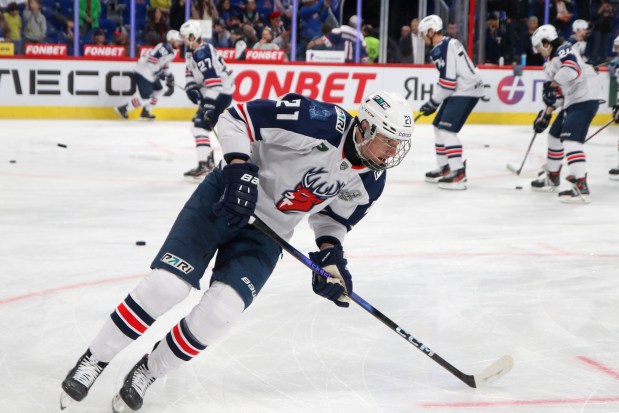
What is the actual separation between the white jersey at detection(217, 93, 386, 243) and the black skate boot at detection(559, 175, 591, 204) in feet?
15.0

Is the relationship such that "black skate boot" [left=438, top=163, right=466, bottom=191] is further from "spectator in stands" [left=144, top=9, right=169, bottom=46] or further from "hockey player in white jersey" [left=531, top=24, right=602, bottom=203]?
"spectator in stands" [left=144, top=9, right=169, bottom=46]

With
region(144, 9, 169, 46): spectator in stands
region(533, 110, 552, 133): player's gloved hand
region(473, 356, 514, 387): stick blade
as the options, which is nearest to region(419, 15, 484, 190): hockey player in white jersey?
region(533, 110, 552, 133): player's gloved hand

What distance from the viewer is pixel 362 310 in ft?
13.5

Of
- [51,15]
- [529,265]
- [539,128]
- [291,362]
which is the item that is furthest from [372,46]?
[291,362]

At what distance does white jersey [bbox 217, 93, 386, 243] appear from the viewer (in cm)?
287

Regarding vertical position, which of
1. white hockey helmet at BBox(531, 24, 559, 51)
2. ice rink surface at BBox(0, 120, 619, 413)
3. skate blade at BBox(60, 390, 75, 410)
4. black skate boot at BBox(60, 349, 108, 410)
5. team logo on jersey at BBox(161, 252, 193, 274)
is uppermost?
white hockey helmet at BBox(531, 24, 559, 51)

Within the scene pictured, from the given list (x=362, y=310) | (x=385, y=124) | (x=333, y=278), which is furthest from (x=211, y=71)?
(x=385, y=124)

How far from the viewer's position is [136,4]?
43.3ft

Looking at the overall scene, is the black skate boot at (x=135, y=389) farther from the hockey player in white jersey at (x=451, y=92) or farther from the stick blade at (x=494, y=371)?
the hockey player in white jersey at (x=451, y=92)

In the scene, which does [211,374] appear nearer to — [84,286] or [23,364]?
[23,364]

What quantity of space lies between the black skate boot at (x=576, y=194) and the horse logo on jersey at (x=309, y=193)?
4705 mm

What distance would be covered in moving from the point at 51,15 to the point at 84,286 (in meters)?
9.13

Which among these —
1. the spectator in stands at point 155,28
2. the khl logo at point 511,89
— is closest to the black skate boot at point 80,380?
the spectator in stands at point 155,28

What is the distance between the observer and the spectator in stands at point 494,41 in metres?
13.7
